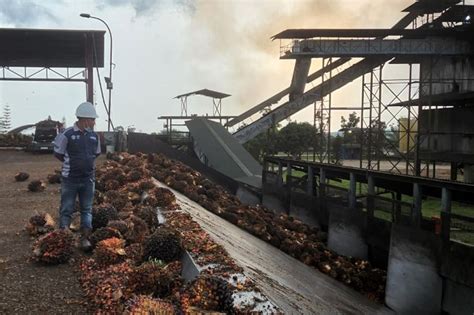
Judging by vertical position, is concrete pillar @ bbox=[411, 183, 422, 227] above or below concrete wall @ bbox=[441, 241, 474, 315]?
above

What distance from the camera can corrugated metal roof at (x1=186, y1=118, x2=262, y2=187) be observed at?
24.8m

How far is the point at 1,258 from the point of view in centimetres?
645

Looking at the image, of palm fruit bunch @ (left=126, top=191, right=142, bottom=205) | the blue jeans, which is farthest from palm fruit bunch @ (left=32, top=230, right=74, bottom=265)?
palm fruit bunch @ (left=126, top=191, right=142, bottom=205)

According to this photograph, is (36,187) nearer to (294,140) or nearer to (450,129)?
(450,129)

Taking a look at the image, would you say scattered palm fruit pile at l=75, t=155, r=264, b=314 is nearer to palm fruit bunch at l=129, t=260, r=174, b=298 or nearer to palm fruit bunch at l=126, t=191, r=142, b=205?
palm fruit bunch at l=129, t=260, r=174, b=298

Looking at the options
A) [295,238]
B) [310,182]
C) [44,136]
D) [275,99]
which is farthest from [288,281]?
[275,99]

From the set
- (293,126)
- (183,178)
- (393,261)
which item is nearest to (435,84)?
(183,178)

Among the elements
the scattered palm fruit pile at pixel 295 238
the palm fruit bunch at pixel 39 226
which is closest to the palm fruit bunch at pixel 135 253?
the palm fruit bunch at pixel 39 226

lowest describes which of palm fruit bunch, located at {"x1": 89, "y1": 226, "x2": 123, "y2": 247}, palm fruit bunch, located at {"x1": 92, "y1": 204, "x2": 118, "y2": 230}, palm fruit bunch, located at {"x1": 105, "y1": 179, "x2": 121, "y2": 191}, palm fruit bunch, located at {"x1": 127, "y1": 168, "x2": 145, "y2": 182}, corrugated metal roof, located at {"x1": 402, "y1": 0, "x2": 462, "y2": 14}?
palm fruit bunch, located at {"x1": 89, "y1": 226, "x2": 123, "y2": 247}

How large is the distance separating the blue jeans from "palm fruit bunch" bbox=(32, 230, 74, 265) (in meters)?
0.73

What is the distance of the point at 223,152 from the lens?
26.4 metres

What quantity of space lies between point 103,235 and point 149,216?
1.21 m

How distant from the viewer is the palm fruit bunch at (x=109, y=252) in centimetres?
614

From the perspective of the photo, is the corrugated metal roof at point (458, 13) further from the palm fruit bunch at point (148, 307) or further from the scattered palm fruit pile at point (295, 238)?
the palm fruit bunch at point (148, 307)
